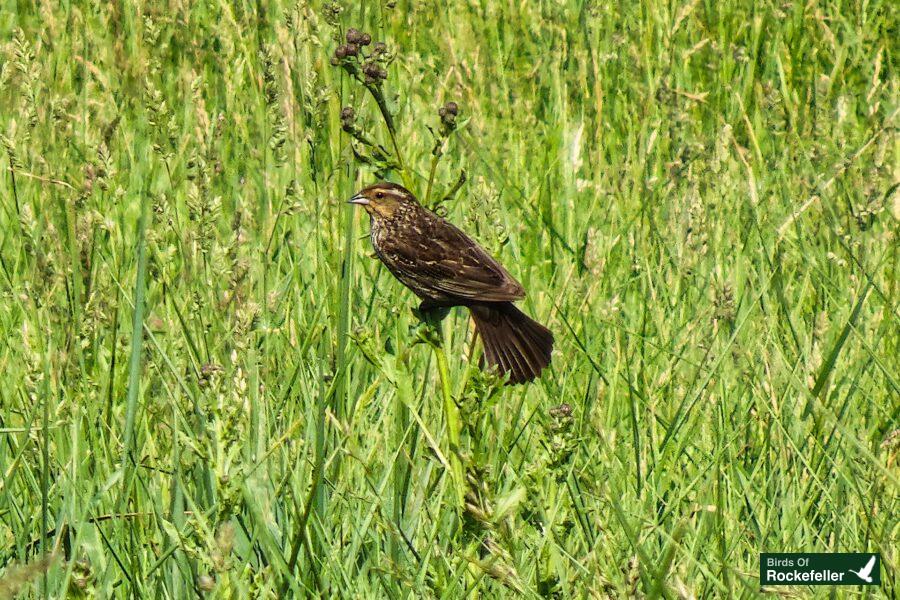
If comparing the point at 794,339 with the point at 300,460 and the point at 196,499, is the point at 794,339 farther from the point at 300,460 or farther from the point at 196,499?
the point at 196,499

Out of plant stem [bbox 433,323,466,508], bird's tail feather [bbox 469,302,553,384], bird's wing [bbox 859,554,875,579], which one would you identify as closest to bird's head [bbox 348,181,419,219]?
bird's tail feather [bbox 469,302,553,384]

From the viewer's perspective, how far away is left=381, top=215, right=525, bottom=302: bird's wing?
2.50 metres

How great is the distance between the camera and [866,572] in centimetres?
214

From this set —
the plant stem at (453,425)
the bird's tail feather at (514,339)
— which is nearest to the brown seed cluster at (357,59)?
the plant stem at (453,425)

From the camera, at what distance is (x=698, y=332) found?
3252mm

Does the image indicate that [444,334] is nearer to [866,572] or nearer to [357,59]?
[357,59]

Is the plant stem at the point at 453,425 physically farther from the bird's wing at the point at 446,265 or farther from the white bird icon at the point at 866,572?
the white bird icon at the point at 866,572

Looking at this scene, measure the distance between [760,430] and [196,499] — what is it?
4.59 feet

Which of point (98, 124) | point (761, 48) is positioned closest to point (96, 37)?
point (98, 124)

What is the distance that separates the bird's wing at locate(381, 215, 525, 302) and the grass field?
A: 8cm

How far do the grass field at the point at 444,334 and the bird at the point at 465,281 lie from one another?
87 millimetres

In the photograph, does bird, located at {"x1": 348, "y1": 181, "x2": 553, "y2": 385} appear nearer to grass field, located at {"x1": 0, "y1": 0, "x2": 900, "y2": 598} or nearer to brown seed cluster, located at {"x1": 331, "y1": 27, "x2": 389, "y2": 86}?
grass field, located at {"x1": 0, "y1": 0, "x2": 900, "y2": 598}

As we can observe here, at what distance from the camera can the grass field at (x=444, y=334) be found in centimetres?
211

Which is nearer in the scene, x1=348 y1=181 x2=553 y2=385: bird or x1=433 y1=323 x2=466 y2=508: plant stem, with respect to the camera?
x1=433 y1=323 x2=466 y2=508: plant stem
